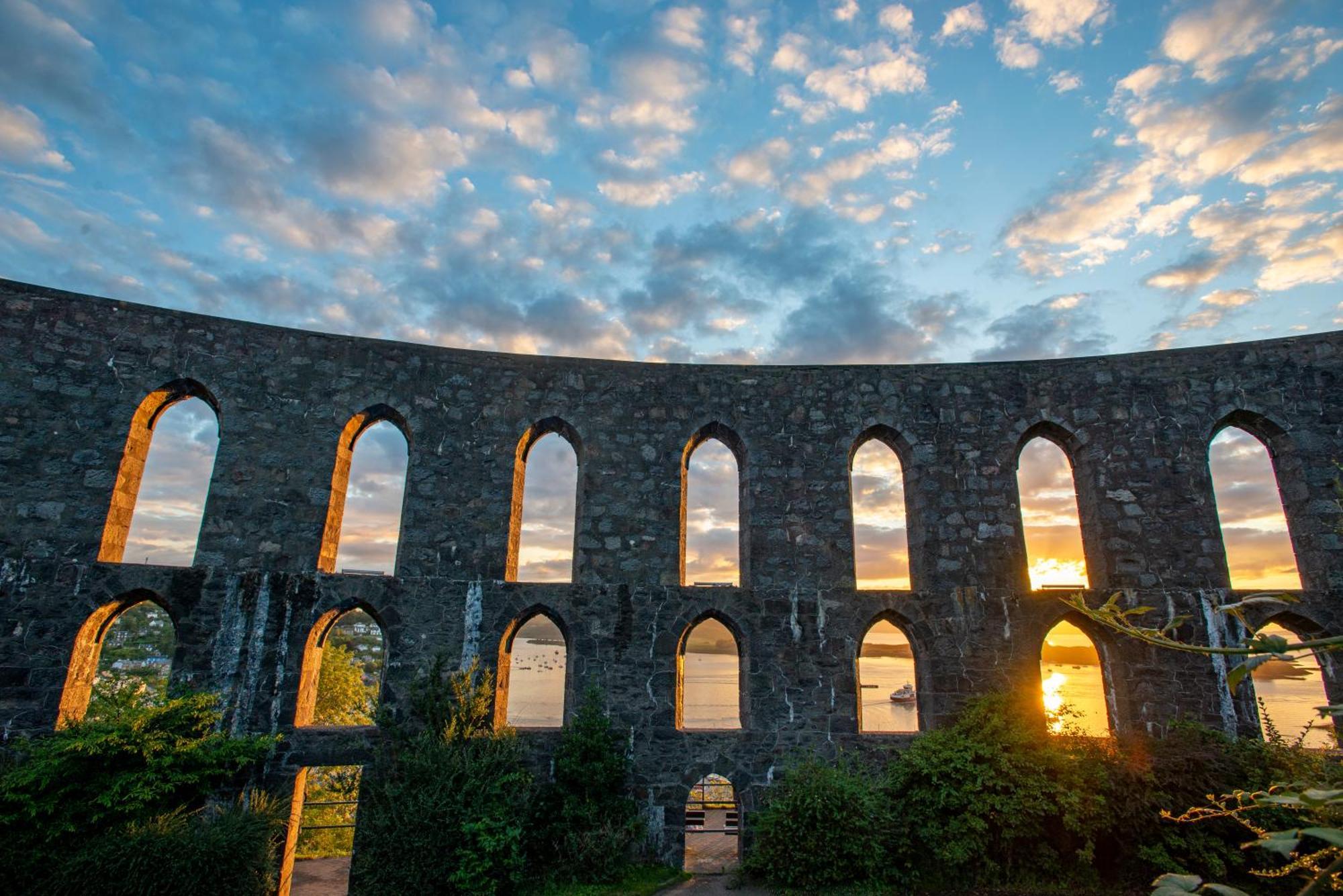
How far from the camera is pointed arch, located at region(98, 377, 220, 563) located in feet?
33.1

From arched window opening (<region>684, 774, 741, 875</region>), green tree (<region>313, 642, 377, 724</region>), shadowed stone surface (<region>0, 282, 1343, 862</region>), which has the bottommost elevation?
arched window opening (<region>684, 774, 741, 875</region>)

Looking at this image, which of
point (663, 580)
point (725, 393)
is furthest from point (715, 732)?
point (725, 393)

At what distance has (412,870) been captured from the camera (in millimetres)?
8273

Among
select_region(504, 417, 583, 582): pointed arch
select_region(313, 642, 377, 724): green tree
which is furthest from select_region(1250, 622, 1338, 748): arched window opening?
select_region(313, 642, 377, 724): green tree

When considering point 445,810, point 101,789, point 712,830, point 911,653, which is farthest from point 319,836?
point 911,653

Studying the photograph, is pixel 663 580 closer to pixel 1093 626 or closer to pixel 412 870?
pixel 412 870

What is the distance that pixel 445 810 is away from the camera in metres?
8.55

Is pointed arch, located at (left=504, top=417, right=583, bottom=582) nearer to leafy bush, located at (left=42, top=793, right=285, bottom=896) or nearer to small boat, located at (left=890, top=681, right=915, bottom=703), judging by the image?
leafy bush, located at (left=42, top=793, right=285, bottom=896)

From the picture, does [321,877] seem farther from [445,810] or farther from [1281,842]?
[1281,842]

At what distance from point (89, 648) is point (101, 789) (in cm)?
258

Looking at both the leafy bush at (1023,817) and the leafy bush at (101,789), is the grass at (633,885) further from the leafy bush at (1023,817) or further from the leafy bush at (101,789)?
the leafy bush at (101,789)

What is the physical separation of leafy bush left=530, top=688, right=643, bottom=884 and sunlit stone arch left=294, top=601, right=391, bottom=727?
106 inches

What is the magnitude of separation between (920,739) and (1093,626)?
11.6 feet

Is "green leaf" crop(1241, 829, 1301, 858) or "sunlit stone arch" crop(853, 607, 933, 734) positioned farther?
"sunlit stone arch" crop(853, 607, 933, 734)
